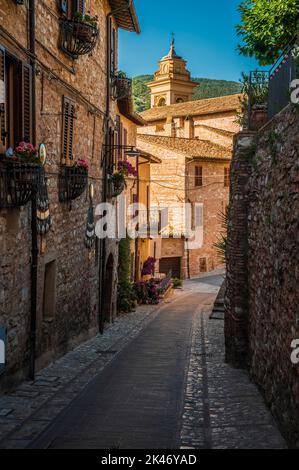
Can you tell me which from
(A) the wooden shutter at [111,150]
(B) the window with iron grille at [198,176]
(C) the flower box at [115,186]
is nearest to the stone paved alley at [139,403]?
(C) the flower box at [115,186]

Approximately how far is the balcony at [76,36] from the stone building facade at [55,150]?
0.02 m

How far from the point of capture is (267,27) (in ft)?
47.5

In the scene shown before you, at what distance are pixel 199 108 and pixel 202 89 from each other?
64040 mm

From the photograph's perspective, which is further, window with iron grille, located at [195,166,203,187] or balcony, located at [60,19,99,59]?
window with iron grille, located at [195,166,203,187]

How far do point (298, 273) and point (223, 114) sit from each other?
155 ft

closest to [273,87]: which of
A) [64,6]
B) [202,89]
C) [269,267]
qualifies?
[269,267]

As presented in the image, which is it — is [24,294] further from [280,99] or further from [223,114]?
[223,114]

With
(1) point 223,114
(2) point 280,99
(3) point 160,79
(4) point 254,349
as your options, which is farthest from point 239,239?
(3) point 160,79

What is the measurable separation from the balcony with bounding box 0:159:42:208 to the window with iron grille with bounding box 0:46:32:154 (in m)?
0.79

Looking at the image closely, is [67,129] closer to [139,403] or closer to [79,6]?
[79,6]

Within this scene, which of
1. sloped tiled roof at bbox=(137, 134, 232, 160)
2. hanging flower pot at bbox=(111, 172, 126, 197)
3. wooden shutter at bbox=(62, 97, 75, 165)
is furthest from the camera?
sloped tiled roof at bbox=(137, 134, 232, 160)

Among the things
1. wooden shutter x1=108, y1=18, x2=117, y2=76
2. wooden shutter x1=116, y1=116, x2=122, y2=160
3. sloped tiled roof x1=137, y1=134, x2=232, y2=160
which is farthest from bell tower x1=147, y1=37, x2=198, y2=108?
wooden shutter x1=108, y1=18, x2=117, y2=76

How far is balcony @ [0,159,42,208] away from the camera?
28.7ft

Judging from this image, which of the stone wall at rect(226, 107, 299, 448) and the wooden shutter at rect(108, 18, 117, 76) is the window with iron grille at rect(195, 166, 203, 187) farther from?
the stone wall at rect(226, 107, 299, 448)
